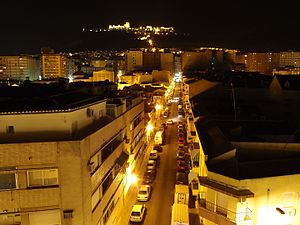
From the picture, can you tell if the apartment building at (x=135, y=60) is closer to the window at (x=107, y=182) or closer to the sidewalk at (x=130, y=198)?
the sidewalk at (x=130, y=198)

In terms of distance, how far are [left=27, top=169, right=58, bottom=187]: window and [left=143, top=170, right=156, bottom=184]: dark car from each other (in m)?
15.2

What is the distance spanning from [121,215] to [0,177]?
434 inches

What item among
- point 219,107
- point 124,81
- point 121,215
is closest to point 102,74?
point 124,81

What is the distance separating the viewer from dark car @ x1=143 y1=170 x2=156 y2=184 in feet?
91.3

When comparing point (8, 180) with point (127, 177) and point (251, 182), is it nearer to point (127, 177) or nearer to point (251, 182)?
point (251, 182)

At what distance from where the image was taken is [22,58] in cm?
13088

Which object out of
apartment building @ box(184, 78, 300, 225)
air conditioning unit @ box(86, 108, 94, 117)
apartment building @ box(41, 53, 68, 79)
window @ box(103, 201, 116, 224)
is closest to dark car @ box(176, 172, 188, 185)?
window @ box(103, 201, 116, 224)

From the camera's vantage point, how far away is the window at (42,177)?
13.0 m

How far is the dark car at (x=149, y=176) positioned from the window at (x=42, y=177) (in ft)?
49.8

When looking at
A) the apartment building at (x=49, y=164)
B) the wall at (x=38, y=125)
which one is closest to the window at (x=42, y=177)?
the apartment building at (x=49, y=164)

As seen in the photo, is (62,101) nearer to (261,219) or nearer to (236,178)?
(236,178)

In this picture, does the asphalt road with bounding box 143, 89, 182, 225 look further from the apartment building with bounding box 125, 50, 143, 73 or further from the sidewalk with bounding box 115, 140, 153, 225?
the apartment building with bounding box 125, 50, 143, 73

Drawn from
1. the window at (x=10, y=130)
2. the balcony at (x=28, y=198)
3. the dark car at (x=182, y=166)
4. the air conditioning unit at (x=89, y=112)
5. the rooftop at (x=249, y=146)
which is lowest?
the dark car at (x=182, y=166)

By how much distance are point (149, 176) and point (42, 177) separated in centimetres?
1643
